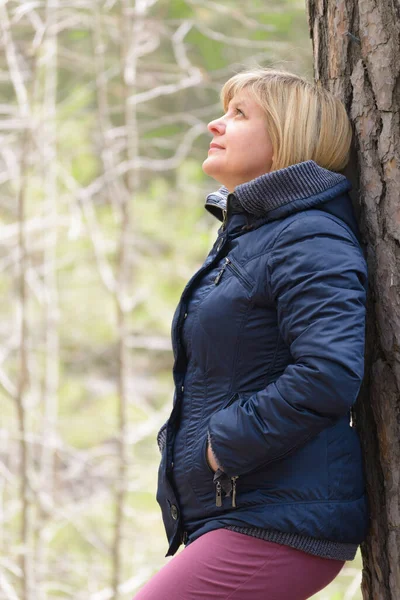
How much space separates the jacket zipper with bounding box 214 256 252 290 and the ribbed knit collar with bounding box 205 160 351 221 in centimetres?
11

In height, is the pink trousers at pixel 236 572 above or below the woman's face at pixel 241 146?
below

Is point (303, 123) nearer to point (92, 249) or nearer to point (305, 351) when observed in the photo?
point (305, 351)

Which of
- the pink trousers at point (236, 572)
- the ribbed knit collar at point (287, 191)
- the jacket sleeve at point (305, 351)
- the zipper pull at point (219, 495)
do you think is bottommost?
the pink trousers at point (236, 572)

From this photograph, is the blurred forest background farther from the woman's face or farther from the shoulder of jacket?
the shoulder of jacket

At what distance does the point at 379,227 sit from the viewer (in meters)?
1.52

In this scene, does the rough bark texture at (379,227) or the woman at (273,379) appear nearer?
the woman at (273,379)

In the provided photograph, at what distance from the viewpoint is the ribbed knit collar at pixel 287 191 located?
56.8 inches

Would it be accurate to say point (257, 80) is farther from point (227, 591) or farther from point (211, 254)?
point (227, 591)

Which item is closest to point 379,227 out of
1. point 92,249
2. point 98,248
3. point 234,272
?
point 234,272

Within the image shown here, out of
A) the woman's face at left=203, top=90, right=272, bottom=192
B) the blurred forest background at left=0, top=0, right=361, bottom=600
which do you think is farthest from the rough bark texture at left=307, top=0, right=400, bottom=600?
the blurred forest background at left=0, top=0, right=361, bottom=600

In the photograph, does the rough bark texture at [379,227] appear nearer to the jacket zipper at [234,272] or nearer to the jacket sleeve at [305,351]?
the jacket sleeve at [305,351]

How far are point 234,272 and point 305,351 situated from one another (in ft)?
0.82

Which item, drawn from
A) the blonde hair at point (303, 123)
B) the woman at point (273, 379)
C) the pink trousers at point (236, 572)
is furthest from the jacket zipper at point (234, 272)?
the pink trousers at point (236, 572)

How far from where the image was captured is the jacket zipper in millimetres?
1413
